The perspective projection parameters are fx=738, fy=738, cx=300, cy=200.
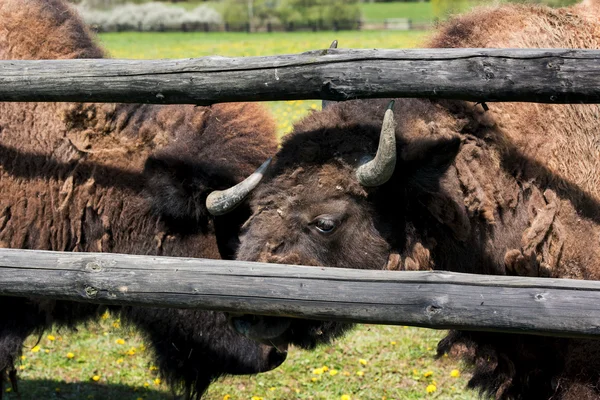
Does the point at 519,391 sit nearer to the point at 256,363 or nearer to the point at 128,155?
the point at 256,363

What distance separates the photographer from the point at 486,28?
3793 mm

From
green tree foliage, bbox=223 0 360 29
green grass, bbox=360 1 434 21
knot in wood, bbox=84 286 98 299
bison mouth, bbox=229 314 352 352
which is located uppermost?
knot in wood, bbox=84 286 98 299

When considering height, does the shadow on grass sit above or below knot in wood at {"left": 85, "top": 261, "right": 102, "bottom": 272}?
below

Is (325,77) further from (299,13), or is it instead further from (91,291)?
(299,13)

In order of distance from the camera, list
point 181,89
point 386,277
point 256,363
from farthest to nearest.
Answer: point 256,363, point 181,89, point 386,277

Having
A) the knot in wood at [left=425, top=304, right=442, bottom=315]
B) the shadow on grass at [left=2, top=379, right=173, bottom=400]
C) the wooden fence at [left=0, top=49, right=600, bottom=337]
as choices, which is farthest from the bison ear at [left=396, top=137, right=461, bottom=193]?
the shadow on grass at [left=2, top=379, right=173, bottom=400]

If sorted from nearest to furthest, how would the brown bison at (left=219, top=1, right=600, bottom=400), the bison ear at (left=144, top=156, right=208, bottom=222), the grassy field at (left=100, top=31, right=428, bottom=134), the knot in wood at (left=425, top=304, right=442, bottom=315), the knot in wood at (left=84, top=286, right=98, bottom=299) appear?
the knot in wood at (left=425, top=304, right=442, bottom=315) < the knot in wood at (left=84, top=286, right=98, bottom=299) < the brown bison at (left=219, top=1, right=600, bottom=400) < the bison ear at (left=144, top=156, right=208, bottom=222) < the grassy field at (left=100, top=31, right=428, bottom=134)

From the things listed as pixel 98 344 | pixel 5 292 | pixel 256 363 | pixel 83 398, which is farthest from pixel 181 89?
pixel 98 344

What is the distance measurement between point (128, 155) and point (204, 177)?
1.72 ft

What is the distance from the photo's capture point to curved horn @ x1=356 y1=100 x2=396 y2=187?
3170 mm

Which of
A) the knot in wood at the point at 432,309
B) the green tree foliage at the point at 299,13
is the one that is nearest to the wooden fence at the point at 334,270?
the knot in wood at the point at 432,309

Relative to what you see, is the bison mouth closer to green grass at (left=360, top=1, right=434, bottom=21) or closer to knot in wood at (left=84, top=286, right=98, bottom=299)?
knot in wood at (left=84, top=286, right=98, bottom=299)

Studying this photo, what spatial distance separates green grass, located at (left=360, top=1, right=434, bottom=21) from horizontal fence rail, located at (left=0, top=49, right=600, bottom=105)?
164 ft

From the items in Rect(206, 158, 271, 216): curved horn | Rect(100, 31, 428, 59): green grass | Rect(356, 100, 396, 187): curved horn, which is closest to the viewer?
Rect(356, 100, 396, 187): curved horn
